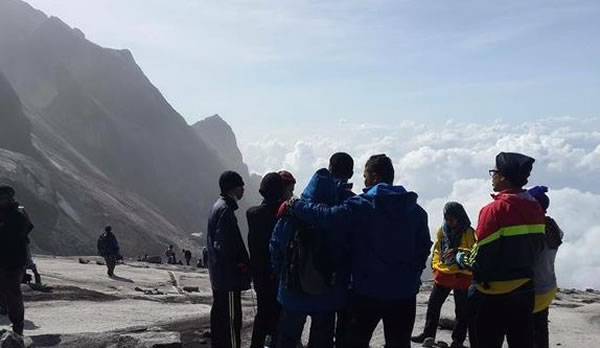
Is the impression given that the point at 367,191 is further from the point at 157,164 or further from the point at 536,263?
the point at 157,164

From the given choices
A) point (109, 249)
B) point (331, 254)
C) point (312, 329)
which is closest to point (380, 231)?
point (331, 254)

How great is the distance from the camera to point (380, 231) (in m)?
5.90

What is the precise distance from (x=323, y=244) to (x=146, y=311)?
9.19m

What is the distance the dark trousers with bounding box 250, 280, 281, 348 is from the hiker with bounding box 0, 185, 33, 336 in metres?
3.92

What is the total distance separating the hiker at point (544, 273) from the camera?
6.45m

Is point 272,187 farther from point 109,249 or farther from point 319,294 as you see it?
point 109,249

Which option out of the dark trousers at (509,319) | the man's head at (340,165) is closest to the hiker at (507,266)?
the dark trousers at (509,319)

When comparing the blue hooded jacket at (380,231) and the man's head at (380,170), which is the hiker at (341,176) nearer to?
the man's head at (380,170)

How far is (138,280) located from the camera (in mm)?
24328

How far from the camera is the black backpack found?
613 centimetres

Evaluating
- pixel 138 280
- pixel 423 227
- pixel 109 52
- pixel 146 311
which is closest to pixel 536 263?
pixel 423 227

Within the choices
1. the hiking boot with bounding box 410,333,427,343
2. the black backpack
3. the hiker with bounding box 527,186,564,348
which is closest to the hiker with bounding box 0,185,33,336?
the black backpack

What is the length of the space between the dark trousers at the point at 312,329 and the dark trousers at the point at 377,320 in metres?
0.39

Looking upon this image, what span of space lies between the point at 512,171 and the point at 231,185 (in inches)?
137
